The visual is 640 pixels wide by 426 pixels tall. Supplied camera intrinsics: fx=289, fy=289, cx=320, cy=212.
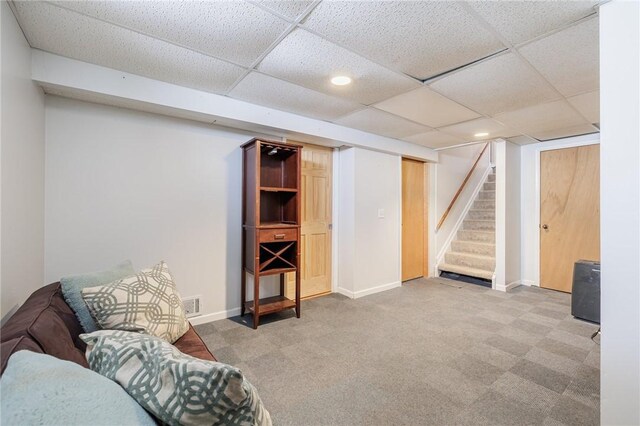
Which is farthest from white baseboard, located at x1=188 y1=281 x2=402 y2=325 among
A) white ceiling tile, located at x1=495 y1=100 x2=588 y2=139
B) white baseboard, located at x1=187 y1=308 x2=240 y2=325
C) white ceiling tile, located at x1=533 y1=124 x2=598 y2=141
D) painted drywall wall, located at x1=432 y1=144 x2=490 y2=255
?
white ceiling tile, located at x1=533 y1=124 x2=598 y2=141

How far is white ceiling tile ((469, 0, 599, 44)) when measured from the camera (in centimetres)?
148

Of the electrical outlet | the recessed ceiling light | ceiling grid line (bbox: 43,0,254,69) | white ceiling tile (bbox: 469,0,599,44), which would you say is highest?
ceiling grid line (bbox: 43,0,254,69)

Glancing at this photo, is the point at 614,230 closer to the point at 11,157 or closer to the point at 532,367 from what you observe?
the point at 532,367

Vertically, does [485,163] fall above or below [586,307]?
above

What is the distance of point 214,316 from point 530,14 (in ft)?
11.2

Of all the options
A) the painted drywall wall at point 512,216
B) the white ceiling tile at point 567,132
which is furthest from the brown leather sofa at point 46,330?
the white ceiling tile at point 567,132

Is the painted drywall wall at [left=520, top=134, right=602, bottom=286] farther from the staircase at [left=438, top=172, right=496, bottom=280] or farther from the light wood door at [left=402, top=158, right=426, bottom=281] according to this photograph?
the light wood door at [left=402, top=158, right=426, bottom=281]

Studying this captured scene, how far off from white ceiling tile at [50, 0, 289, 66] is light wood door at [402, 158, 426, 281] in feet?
11.2

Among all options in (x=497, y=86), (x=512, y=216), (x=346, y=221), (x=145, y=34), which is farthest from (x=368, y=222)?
(x=145, y=34)

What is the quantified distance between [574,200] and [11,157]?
19.0 ft

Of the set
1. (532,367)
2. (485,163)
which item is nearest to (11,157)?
(532,367)

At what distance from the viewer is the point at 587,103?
2756 millimetres

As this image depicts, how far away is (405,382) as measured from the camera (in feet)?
6.49

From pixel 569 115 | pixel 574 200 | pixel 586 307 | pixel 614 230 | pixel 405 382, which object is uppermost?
pixel 569 115
